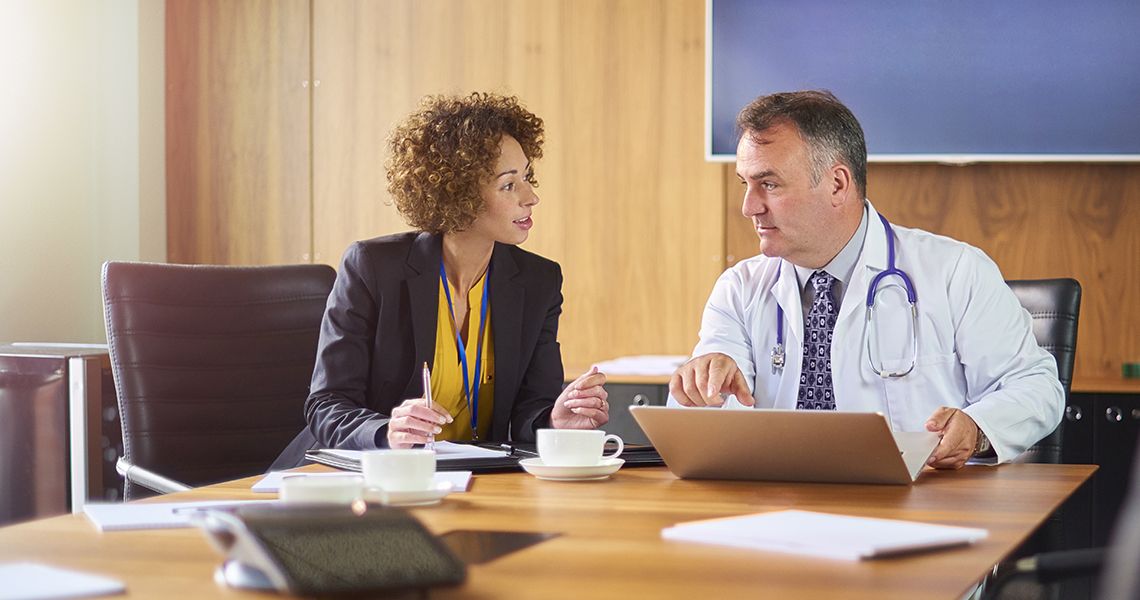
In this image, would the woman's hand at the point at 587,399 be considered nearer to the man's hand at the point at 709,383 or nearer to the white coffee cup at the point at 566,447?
the man's hand at the point at 709,383

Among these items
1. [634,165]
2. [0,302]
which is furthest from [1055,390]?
[0,302]

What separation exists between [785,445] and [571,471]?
29 centimetres

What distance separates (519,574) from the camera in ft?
3.60

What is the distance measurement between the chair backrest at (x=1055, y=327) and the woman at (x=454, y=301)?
901mm

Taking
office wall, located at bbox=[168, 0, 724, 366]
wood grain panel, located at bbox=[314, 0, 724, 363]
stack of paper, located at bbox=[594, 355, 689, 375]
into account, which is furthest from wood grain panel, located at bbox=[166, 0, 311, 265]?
stack of paper, located at bbox=[594, 355, 689, 375]

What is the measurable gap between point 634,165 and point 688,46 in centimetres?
40

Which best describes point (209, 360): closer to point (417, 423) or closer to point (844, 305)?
point (417, 423)

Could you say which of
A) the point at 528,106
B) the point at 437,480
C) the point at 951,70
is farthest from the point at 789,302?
the point at 528,106

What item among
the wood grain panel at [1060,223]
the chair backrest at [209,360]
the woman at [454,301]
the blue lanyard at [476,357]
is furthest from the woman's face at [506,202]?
the wood grain panel at [1060,223]

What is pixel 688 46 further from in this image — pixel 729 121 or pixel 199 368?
pixel 199 368

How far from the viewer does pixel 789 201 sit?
241 cm

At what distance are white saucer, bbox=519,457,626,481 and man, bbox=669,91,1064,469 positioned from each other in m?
Result: 0.36

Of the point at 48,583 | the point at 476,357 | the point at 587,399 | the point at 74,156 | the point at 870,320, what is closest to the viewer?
the point at 48,583

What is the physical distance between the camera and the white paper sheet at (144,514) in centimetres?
132
